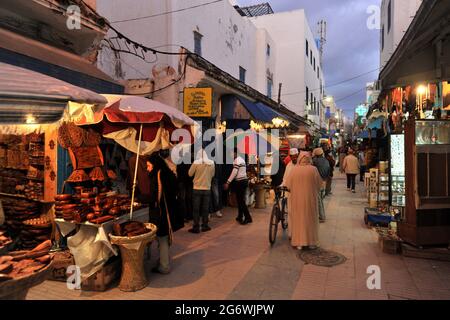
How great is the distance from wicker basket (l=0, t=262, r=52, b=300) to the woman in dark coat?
2.42m

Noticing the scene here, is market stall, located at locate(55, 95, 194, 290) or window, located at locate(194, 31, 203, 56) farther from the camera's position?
window, located at locate(194, 31, 203, 56)

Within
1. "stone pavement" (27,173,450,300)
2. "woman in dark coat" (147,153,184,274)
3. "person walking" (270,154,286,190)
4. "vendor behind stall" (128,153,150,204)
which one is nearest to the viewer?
"stone pavement" (27,173,450,300)

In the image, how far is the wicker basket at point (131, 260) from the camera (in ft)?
14.8

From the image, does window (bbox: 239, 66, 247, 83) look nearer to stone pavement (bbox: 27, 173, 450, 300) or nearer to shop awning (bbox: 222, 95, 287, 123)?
shop awning (bbox: 222, 95, 287, 123)

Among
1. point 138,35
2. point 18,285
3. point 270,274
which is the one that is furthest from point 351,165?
point 18,285

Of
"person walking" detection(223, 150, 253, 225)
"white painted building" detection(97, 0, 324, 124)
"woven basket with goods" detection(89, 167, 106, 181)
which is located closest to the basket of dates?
"woven basket with goods" detection(89, 167, 106, 181)

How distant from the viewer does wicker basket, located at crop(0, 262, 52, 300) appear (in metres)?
2.43

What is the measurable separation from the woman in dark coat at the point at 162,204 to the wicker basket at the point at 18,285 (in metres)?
2.42

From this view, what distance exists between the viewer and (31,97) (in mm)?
2801

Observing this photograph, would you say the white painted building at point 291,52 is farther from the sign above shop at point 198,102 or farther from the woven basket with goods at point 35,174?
the woven basket with goods at point 35,174

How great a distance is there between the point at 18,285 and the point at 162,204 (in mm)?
2714
